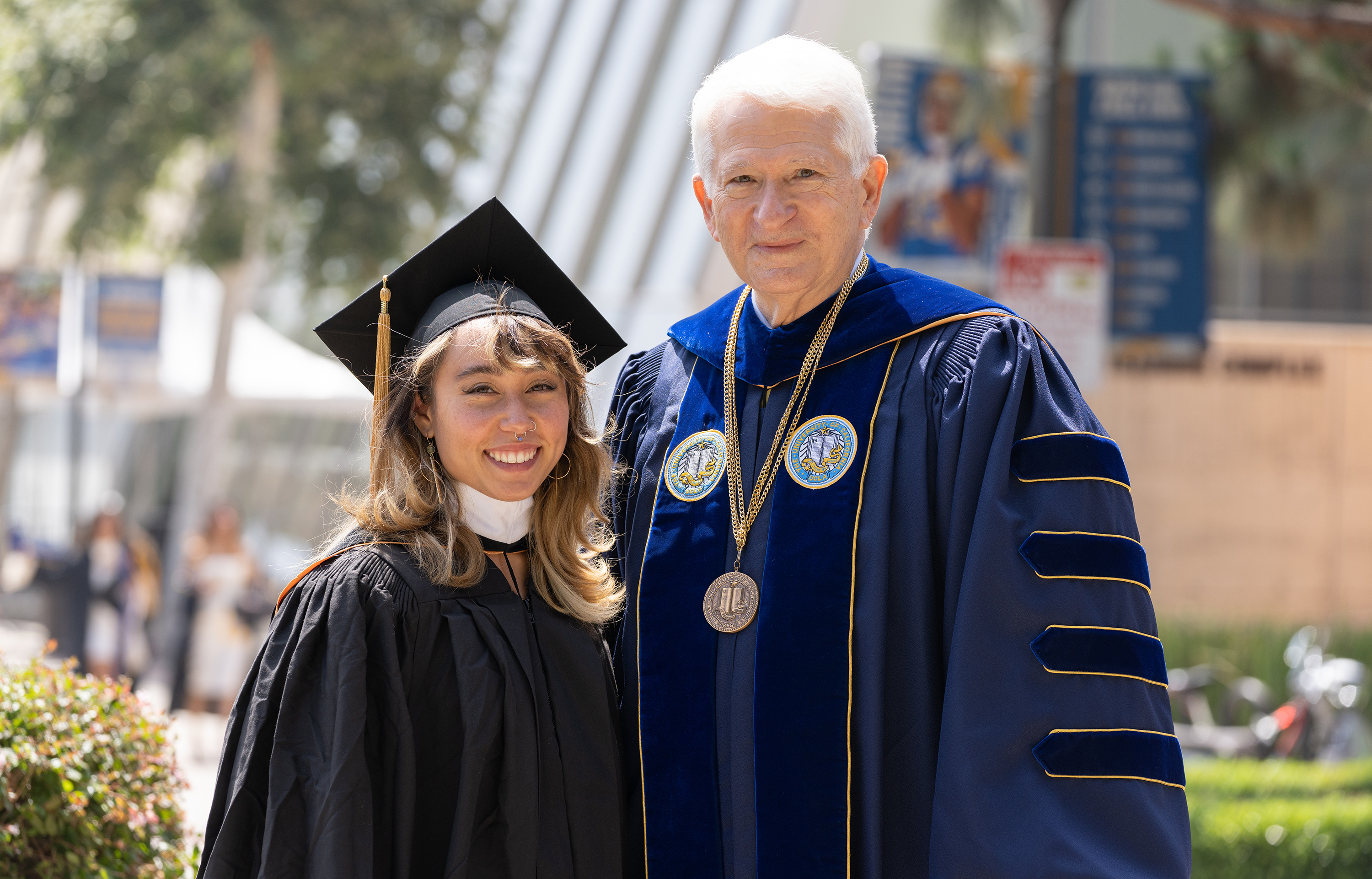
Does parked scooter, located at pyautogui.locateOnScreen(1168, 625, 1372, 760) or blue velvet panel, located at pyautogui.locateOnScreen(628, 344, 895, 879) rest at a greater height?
blue velvet panel, located at pyautogui.locateOnScreen(628, 344, 895, 879)

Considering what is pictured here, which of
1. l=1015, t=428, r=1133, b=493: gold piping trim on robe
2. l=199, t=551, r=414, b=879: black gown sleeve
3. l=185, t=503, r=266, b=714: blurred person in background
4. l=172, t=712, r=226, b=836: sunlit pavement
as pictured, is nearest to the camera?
l=199, t=551, r=414, b=879: black gown sleeve

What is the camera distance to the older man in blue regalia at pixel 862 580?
211 centimetres

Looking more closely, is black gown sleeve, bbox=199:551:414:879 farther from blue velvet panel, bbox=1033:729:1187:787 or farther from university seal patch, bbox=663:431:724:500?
blue velvet panel, bbox=1033:729:1187:787

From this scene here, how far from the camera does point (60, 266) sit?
14555 millimetres

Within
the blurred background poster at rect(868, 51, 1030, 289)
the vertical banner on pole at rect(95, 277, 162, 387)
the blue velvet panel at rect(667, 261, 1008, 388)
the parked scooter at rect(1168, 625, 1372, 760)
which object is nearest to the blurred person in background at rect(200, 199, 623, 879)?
the blue velvet panel at rect(667, 261, 1008, 388)

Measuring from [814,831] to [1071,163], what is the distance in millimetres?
6503

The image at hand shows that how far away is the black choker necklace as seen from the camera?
2443 millimetres

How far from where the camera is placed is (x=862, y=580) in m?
2.30

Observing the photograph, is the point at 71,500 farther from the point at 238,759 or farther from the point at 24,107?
the point at 238,759

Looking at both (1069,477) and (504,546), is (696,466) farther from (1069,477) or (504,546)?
(1069,477)

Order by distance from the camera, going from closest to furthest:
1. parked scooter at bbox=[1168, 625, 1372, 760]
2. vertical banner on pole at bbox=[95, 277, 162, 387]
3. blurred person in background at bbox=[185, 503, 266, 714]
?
parked scooter at bbox=[1168, 625, 1372, 760], blurred person in background at bbox=[185, 503, 266, 714], vertical banner on pole at bbox=[95, 277, 162, 387]

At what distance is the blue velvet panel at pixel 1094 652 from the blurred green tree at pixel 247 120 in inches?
419

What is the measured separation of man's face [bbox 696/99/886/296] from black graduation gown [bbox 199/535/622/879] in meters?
0.75

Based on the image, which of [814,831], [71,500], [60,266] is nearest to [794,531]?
[814,831]
